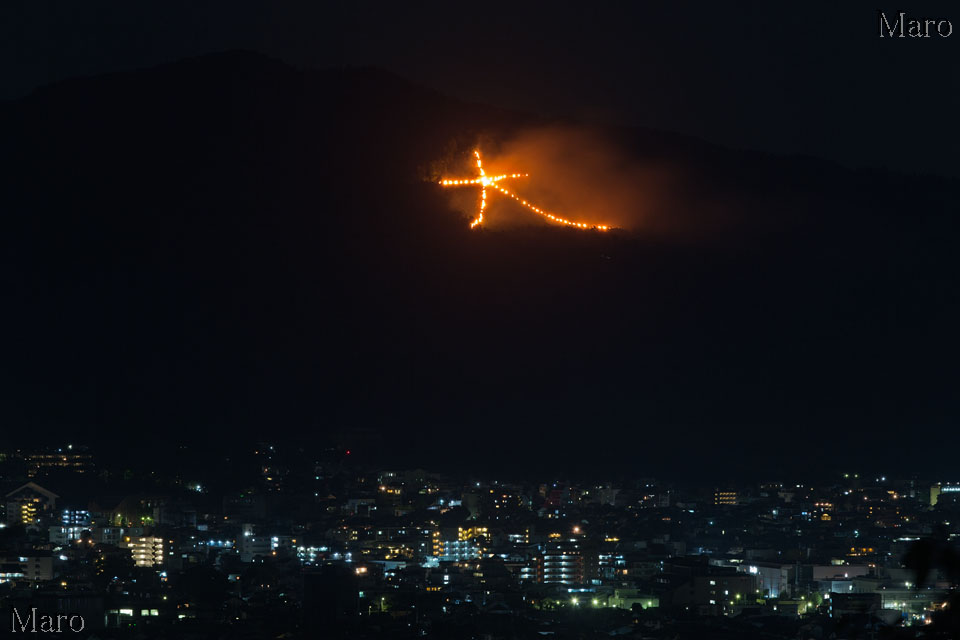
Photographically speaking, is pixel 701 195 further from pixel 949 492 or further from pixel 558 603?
pixel 558 603

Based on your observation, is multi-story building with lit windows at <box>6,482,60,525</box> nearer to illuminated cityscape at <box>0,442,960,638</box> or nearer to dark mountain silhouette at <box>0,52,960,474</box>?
illuminated cityscape at <box>0,442,960,638</box>

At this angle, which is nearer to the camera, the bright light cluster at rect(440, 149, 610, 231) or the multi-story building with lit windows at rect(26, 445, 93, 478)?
the multi-story building with lit windows at rect(26, 445, 93, 478)

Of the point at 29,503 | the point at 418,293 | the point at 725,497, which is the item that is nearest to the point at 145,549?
the point at 29,503

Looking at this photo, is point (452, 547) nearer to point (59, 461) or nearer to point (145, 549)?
point (145, 549)

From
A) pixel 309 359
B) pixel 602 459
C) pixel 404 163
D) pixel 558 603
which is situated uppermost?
pixel 404 163

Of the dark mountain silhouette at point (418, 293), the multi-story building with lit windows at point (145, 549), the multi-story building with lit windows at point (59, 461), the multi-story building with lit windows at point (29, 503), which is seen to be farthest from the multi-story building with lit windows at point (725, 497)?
the multi-story building with lit windows at point (145, 549)

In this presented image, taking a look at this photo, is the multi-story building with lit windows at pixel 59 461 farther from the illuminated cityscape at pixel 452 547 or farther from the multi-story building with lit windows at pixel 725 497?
the multi-story building with lit windows at pixel 725 497

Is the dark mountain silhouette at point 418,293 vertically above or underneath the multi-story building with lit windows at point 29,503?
above

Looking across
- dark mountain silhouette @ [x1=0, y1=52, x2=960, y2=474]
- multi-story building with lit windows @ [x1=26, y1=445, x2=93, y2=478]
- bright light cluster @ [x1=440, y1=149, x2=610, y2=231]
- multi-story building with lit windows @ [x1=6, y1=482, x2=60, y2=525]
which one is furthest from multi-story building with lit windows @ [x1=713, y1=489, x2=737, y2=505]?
multi-story building with lit windows @ [x1=6, y1=482, x2=60, y2=525]

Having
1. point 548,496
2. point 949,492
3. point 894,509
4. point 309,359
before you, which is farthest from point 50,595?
point 309,359
